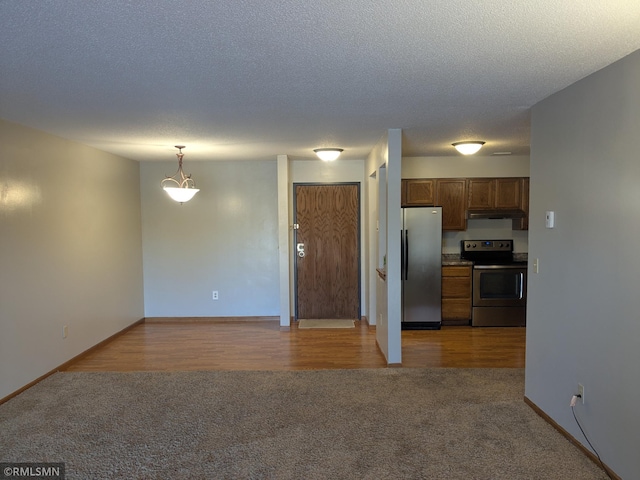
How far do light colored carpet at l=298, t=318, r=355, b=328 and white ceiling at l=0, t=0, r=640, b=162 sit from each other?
3002 millimetres

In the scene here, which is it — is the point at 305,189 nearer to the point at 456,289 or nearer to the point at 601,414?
the point at 456,289

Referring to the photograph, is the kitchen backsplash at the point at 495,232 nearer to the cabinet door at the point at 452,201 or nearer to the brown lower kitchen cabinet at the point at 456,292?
the cabinet door at the point at 452,201

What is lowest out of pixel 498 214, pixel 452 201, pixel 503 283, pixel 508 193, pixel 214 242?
pixel 503 283

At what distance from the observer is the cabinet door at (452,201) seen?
5.99 metres

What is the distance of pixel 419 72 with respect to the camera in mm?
2432

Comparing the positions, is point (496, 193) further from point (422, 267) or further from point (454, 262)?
point (422, 267)

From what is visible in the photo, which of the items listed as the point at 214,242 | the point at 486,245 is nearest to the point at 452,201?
the point at 486,245

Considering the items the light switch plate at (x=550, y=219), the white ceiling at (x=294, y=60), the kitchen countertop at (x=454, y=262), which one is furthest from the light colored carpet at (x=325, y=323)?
the light switch plate at (x=550, y=219)

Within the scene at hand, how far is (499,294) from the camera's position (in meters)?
5.84

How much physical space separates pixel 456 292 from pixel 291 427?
3.55 meters

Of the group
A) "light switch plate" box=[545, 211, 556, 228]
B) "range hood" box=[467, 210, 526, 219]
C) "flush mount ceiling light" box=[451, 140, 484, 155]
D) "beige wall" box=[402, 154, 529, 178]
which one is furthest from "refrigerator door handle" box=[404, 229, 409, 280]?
"light switch plate" box=[545, 211, 556, 228]

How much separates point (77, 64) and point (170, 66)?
1.54 ft

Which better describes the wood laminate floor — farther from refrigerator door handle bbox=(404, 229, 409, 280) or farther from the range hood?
the range hood

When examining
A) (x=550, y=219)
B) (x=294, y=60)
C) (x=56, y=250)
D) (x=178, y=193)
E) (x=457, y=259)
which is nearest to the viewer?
(x=294, y=60)
